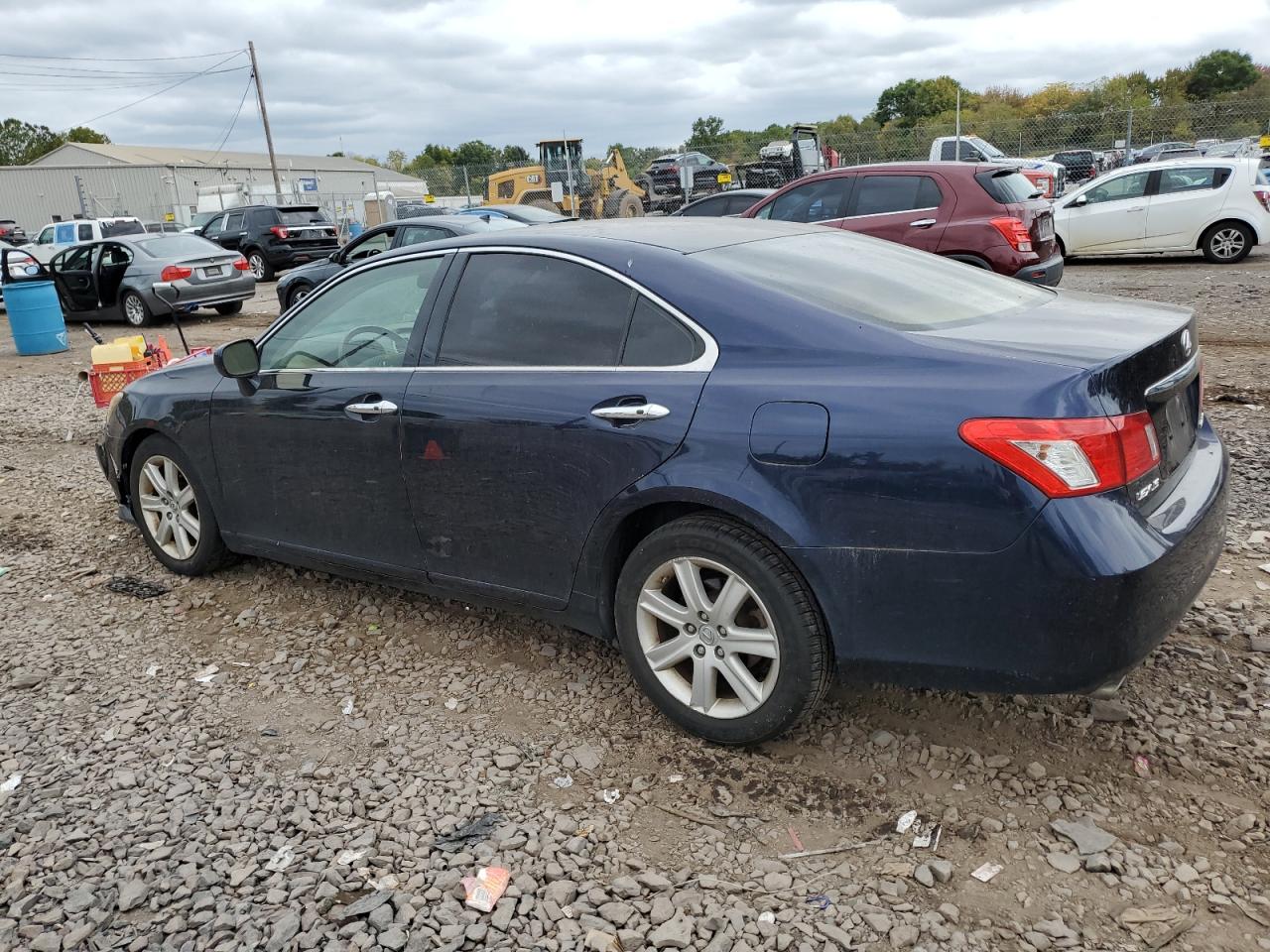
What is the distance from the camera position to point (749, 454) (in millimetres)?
2906

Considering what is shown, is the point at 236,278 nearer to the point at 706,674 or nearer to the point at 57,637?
the point at 57,637

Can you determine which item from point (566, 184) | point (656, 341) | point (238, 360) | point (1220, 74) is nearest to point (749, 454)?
point (656, 341)

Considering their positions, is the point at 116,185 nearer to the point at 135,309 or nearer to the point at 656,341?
the point at 135,309

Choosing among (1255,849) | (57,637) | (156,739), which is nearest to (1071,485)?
(1255,849)

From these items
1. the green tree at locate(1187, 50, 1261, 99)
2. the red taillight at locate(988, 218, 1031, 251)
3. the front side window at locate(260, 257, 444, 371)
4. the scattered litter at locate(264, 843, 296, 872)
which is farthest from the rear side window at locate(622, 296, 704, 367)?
the green tree at locate(1187, 50, 1261, 99)

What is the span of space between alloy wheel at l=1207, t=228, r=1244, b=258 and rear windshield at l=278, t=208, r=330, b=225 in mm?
17549

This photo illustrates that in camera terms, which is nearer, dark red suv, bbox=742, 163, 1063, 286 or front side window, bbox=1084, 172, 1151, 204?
dark red suv, bbox=742, 163, 1063, 286

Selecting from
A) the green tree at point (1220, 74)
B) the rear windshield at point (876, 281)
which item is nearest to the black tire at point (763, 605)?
the rear windshield at point (876, 281)

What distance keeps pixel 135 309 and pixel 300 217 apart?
291 inches

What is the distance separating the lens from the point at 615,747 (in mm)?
3342

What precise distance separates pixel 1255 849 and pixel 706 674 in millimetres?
1520

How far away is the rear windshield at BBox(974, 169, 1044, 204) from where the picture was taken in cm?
1035

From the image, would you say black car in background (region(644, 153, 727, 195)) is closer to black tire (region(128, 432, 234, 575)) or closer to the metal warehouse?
black tire (region(128, 432, 234, 575))

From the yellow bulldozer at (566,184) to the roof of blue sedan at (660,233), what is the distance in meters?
23.5
